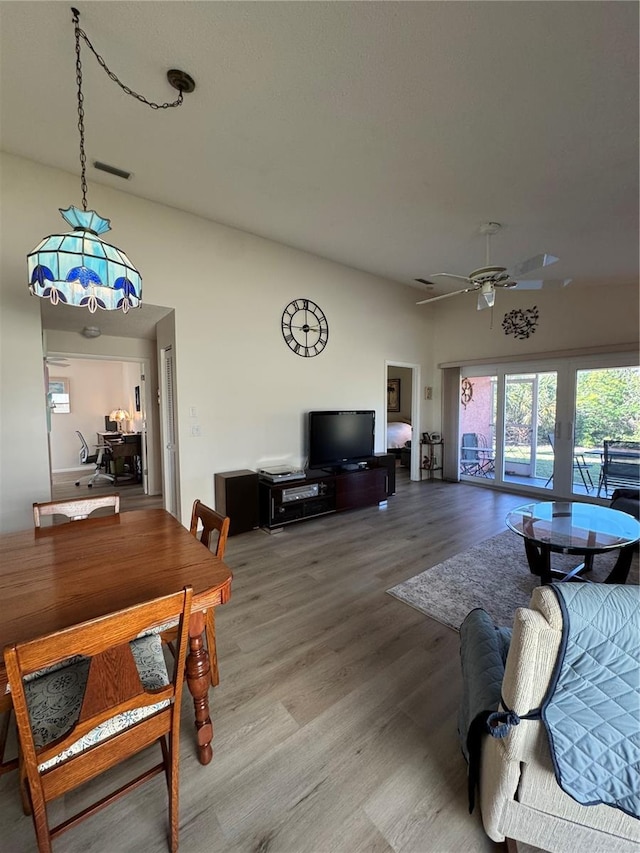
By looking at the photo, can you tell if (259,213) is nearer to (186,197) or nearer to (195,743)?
(186,197)

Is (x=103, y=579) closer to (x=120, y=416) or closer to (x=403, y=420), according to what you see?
(x=120, y=416)

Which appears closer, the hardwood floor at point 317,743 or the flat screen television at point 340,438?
the hardwood floor at point 317,743

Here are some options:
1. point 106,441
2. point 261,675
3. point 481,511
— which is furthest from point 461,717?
point 106,441

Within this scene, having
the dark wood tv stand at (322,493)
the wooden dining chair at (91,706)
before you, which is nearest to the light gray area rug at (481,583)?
the dark wood tv stand at (322,493)

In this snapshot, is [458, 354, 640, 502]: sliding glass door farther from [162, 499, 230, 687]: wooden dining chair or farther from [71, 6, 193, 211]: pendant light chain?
[71, 6, 193, 211]: pendant light chain

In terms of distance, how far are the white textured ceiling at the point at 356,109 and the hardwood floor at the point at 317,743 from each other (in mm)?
2665

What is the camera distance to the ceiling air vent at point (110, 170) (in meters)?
2.88

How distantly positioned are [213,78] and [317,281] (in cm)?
285

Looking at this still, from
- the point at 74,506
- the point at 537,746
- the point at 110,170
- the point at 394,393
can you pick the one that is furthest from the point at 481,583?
the point at 394,393

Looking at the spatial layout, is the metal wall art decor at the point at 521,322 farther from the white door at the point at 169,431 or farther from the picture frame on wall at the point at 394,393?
the white door at the point at 169,431

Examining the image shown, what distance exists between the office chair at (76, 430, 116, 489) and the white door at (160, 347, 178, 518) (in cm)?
284

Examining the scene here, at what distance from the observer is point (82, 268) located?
1.60 metres

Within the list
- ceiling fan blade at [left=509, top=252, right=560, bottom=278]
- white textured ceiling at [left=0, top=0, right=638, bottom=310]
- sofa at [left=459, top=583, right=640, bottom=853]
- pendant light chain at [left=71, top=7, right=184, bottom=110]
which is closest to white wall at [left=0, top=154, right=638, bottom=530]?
→ white textured ceiling at [left=0, top=0, right=638, bottom=310]

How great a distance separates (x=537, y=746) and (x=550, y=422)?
211 inches
